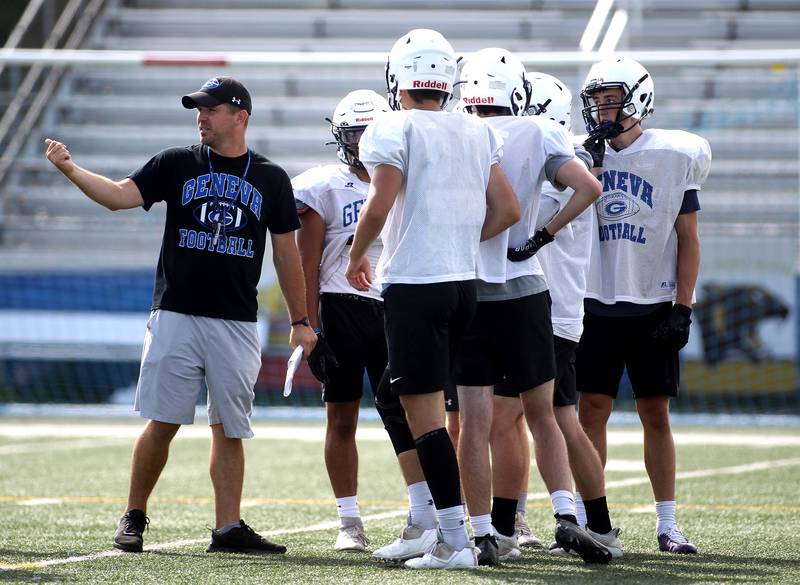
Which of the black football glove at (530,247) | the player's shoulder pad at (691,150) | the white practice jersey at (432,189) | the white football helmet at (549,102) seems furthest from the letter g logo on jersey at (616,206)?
the white practice jersey at (432,189)

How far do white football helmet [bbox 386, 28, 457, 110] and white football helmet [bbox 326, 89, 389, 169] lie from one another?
0.79m

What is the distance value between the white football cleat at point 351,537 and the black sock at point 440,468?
743 mm

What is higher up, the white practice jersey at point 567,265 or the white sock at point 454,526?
the white practice jersey at point 567,265

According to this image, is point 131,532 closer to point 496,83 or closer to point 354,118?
point 354,118

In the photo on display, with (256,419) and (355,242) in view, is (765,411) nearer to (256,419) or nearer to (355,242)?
(256,419)

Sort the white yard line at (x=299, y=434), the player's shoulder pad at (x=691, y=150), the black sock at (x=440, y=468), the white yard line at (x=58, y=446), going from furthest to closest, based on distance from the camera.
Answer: the white yard line at (x=299, y=434), the white yard line at (x=58, y=446), the player's shoulder pad at (x=691, y=150), the black sock at (x=440, y=468)

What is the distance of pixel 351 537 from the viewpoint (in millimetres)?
4887

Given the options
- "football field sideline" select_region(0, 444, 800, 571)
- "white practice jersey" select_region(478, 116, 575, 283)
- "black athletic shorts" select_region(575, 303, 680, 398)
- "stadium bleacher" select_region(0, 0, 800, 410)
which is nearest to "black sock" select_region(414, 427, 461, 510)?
"white practice jersey" select_region(478, 116, 575, 283)

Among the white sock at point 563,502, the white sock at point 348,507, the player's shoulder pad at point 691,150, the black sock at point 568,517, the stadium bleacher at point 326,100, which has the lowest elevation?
the white sock at point 348,507

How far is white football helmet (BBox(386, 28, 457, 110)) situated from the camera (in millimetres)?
4246

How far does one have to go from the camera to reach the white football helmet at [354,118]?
5.09m

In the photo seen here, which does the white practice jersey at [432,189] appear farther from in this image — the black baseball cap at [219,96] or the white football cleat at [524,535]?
the white football cleat at [524,535]

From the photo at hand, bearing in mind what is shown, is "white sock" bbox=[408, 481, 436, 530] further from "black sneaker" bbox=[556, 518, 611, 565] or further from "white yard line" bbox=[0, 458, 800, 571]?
"white yard line" bbox=[0, 458, 800, 571]

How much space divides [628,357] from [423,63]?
154 cm
